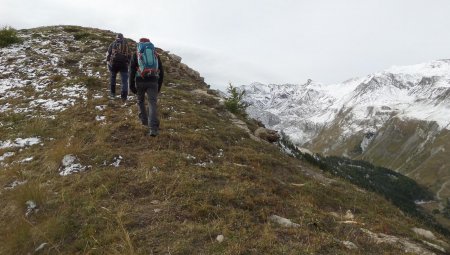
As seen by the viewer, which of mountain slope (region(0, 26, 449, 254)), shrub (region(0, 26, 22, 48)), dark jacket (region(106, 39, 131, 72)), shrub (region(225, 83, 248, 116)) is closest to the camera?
mountain slope (region(0, 26, 449, 254))

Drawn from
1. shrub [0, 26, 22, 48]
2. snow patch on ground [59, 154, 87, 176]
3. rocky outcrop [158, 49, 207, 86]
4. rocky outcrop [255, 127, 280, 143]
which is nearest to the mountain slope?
snow patch on ground [59, 154, 87, 176]

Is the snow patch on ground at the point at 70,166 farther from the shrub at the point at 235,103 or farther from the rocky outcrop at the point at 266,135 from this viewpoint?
the shrub at the point at 235,103

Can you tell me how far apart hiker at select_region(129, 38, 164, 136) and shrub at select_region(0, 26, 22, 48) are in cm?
2070

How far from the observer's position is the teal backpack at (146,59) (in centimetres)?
1462

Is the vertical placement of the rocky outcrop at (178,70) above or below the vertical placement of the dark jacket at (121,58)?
below

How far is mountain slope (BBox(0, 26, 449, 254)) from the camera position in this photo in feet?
29.5

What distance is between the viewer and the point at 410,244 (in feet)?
35.9

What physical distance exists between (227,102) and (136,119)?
7405mm

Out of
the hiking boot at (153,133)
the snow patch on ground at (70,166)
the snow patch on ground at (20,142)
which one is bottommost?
the snow patch on ground at (20,142)

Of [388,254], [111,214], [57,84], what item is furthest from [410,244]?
[57,84]

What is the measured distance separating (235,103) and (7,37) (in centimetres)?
1961

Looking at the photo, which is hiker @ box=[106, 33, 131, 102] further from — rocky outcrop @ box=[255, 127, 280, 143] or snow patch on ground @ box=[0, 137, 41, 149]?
rocky outcrop @ box=[255, 127, 280, 143]

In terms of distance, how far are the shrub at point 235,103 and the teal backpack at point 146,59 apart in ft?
29.6

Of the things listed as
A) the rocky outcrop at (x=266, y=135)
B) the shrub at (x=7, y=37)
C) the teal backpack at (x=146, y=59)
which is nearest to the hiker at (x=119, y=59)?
the teal backpack at (x=146, y=59)
